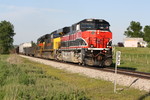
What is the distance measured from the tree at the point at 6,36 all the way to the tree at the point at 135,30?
70.9m

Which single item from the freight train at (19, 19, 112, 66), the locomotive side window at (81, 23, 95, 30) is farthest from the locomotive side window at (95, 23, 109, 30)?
the locomotive side window at (81, 23, 95, 30)

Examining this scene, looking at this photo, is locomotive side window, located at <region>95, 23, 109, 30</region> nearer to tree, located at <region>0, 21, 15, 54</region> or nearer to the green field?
the green field

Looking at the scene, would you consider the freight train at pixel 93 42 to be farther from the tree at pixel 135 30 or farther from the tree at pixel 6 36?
the tree at pixel 135 30

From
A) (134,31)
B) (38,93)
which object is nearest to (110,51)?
(38,93)

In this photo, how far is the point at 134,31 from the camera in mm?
159875

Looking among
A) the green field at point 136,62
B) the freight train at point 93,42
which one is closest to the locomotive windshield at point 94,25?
the freight train at point 93,42

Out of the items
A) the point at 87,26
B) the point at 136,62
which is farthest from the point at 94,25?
the point at 136,62

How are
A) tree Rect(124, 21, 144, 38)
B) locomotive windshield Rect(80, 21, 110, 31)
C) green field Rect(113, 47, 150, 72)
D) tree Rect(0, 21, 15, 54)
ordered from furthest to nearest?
tree Rect(124, 21, 144, 38), tree Rect(0, 21, 15, 54), green field Rect(113, 47, 150, 72), locomotive windshield Rect(80, 21, 110, 31)

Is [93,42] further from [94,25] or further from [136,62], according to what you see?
[136,62]

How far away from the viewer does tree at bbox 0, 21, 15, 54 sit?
116 metres

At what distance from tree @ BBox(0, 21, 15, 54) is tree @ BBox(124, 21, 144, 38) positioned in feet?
233

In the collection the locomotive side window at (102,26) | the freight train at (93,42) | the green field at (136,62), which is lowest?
the green field at (136,62)

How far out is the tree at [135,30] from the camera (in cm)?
15862

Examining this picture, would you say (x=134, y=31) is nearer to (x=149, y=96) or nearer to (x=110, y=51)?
(x=110, y=51)
